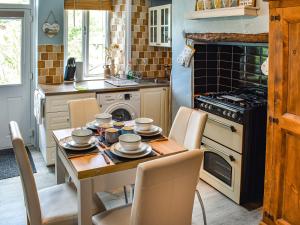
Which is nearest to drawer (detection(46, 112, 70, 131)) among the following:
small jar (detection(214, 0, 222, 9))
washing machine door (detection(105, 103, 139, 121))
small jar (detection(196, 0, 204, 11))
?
washing machine door (detection(105, 103, 139, 121))

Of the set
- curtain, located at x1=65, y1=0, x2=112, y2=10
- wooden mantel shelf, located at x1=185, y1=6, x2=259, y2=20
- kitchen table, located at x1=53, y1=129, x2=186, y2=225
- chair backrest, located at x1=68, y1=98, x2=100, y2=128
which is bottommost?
kitchen table, located at x1=53, y1=129, x2=186, y2=225

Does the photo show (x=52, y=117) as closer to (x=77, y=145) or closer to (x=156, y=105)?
(x=156, y=105)

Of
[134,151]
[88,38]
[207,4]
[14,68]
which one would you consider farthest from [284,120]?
[14,68]

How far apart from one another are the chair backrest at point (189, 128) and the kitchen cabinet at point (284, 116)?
0.50 metres

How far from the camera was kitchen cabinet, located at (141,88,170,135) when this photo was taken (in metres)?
4.31

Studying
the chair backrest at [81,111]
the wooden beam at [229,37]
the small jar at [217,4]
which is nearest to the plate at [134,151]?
the chair backrest at [81,111]

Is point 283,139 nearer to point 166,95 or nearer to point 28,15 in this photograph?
point 166,95

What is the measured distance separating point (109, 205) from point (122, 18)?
104 inches

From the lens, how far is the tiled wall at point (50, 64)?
13.9 feet

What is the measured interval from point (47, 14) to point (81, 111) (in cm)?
172

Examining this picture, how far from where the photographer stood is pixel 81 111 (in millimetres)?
3074

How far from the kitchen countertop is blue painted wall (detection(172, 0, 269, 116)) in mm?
365

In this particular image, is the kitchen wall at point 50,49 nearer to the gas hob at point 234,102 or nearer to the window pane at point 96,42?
the window pane at point 96,42

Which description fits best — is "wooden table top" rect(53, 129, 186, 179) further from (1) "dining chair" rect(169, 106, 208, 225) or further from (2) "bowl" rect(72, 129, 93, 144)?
(1) "dining chair" rect(169, 106, 208, 225)
